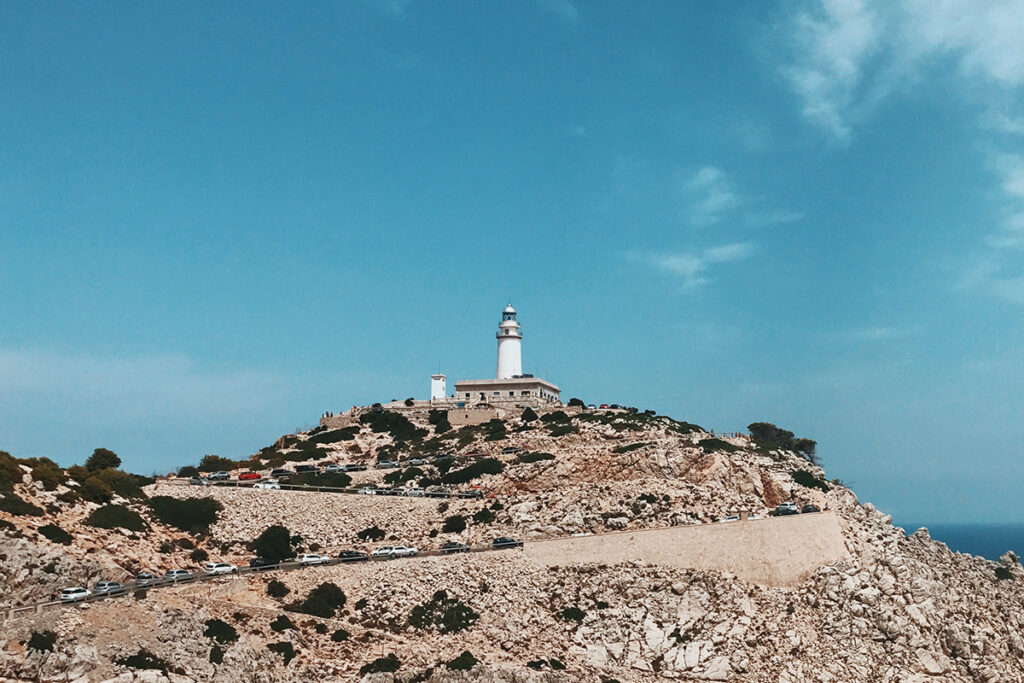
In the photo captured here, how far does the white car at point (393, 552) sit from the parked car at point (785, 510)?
918 inches

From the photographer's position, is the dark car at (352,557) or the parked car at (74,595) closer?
the parked car at (74,595)

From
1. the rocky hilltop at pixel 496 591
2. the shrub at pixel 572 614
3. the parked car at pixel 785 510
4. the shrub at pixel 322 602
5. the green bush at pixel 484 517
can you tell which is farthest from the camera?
the green bush at pixel 484 517

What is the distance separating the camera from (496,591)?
55906 mm

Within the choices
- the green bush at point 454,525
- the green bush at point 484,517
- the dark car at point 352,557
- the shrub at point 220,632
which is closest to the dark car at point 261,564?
the dark car at point 352,557

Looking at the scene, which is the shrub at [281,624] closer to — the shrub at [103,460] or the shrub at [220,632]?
the shrub at [220,632]

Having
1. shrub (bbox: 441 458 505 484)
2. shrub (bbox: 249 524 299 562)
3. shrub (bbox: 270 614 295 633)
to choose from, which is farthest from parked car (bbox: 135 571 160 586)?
shrub (bbox: 441 458 505 484)

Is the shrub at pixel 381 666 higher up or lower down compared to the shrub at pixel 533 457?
lower down

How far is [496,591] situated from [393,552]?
6962mm

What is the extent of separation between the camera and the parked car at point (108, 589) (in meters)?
46.2

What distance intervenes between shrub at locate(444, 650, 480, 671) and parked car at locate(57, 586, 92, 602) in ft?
55.8

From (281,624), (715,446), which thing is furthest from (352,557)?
(715,446)

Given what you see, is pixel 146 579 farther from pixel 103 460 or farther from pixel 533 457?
pixel 533 457

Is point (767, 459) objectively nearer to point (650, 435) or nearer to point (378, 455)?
point (650, 435)

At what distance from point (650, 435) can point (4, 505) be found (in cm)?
4897
